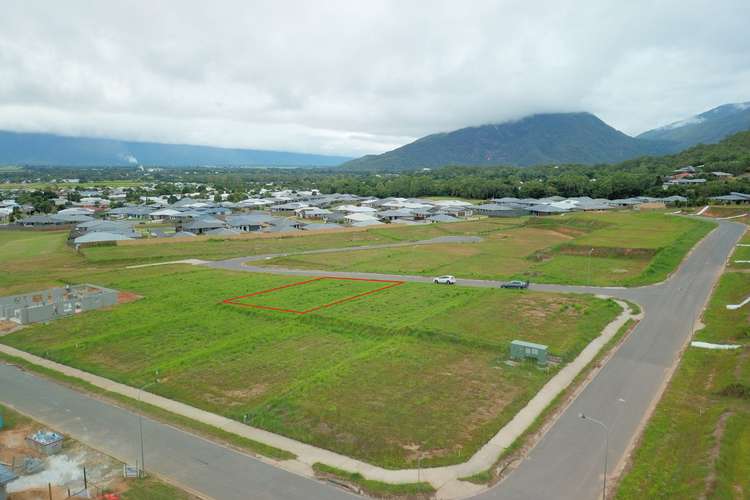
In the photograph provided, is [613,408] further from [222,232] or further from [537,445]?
[222,232]

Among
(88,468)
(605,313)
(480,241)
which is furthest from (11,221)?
(605,313)

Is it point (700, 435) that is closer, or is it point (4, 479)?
point (4, 479)

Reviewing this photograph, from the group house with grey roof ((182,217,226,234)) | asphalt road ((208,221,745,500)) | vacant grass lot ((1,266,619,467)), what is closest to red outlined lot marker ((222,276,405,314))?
vacant grass lot ((1,266,619,467))

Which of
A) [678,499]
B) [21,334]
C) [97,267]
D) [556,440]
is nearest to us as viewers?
[678,499]

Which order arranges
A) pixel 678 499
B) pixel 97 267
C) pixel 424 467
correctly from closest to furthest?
pixel 678 499 < pixel 424 467 < pixel 97 267

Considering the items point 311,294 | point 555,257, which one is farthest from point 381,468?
point 555,257

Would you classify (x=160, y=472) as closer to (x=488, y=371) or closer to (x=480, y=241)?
(x=488, y=371)

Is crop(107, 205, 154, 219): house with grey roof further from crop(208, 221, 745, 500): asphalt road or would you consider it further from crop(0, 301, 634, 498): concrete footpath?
crop(0, 301, 634, 498): concrete footpath
